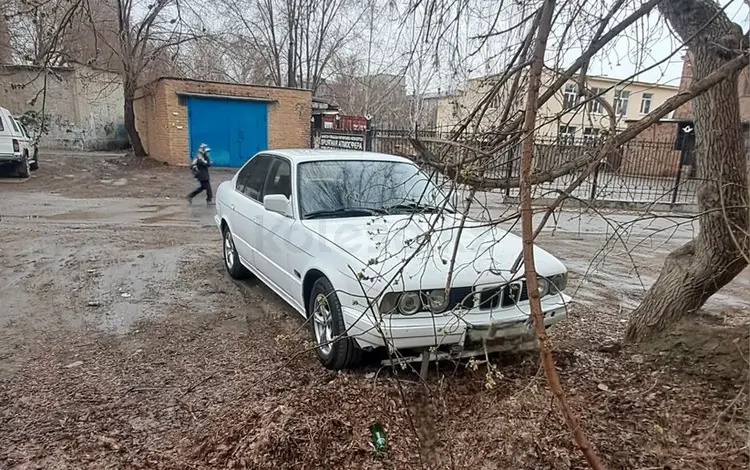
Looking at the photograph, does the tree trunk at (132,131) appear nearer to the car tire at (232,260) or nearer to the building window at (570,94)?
the car tire at (232,260)

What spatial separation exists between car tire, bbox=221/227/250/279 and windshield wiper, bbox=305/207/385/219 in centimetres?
Answer: 185

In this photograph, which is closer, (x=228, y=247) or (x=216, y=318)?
(x=216, y=318)

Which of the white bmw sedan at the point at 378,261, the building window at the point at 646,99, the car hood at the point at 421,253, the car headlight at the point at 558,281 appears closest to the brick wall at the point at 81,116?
the white bmw sedan at the point at 378,261

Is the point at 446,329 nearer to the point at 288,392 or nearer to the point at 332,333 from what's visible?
the point at 332,333

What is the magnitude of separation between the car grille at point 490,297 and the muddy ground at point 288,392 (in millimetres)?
458

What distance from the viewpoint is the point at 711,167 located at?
10.7 ft

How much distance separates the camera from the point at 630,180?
601 inches

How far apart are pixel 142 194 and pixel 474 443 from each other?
1231 centimetres

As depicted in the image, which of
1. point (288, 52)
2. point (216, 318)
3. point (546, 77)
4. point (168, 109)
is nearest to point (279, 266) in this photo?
point (216, 318)

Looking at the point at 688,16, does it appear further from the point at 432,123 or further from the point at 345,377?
the point at 345,377

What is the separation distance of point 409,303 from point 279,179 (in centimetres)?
213

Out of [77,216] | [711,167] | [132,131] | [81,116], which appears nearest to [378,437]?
[711,167]

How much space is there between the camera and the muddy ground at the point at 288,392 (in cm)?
257

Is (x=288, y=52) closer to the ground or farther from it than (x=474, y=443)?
farther from it
